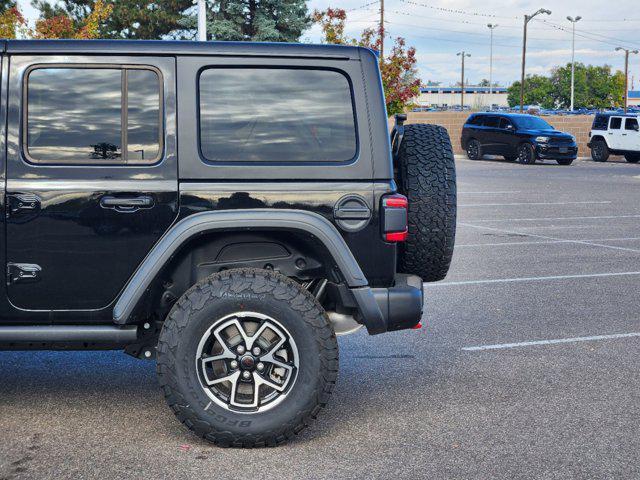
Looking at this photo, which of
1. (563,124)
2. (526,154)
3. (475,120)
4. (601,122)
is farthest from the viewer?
(563,124)

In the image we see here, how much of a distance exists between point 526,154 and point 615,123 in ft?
13.9

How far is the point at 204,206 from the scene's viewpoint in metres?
4.76

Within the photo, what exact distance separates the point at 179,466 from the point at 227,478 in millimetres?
278

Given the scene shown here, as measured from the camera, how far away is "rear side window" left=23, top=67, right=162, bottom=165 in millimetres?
4809

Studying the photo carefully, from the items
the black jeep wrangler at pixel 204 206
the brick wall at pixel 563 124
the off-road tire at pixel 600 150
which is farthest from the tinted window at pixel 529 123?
the black jeep wrangler at pixel 204 206

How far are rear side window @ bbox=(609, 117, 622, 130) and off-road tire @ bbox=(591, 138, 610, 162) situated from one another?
0.71m

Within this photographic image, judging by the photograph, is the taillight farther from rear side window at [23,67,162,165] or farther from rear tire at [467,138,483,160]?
rear tire at [467,138,483,160]

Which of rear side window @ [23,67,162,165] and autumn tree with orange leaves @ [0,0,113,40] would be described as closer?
rear side window @ [23,67,162,165]

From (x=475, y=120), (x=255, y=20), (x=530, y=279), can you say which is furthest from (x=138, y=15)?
(x=530, y=279)

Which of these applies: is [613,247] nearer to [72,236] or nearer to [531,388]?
[531,388]

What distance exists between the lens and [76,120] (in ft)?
15.8

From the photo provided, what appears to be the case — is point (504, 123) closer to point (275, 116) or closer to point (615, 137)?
point (615, 137)

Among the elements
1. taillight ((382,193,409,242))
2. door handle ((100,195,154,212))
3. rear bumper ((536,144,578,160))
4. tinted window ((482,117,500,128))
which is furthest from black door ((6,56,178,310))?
tinted window ((482,117,500,128))

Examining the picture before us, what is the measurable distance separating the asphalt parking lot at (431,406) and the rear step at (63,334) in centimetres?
50
